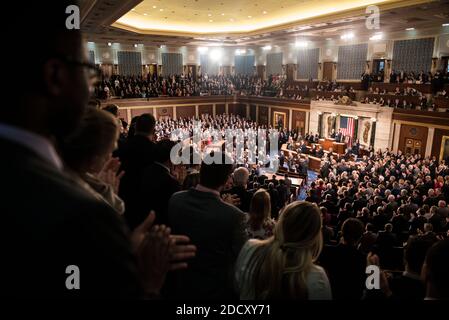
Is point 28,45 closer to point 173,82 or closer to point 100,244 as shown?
point 100,244

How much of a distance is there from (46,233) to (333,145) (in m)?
20.6

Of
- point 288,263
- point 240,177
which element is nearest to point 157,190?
point 288,263

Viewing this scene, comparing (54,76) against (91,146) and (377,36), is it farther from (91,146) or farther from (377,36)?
(377,36)

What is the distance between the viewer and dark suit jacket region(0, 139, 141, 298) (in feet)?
2.55

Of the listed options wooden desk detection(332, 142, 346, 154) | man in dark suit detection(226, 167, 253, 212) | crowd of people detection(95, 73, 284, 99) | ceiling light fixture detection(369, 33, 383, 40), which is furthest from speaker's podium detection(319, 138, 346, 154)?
man in dark suit detection(226, 167, 253, 212)

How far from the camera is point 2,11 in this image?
2.79 feet

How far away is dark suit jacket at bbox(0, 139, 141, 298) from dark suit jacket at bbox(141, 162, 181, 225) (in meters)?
1.98

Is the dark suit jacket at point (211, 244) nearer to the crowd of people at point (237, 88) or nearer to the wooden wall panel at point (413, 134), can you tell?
the crowd of people at point (237, 88)

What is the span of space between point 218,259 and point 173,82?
26656mm

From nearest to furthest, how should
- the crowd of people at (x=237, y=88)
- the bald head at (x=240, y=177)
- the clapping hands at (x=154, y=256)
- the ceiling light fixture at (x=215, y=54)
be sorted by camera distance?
the clapping hands at (x=154, y=256) → the bald head at (x=240, y=177) → the crowd of people at (x=237, y=88) → the ceiling light fixture at (x=215, y=54)

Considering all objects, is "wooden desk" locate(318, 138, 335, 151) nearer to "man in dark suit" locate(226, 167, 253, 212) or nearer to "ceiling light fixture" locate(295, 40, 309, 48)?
"ceiling light fixture" locate(295, 40, 309, 48)

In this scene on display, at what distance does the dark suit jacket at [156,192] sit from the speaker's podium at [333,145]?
18.3 m

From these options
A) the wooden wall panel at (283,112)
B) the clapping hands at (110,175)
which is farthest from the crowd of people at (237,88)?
the clapping hands at (110,175)

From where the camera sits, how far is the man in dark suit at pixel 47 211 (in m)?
0.78
